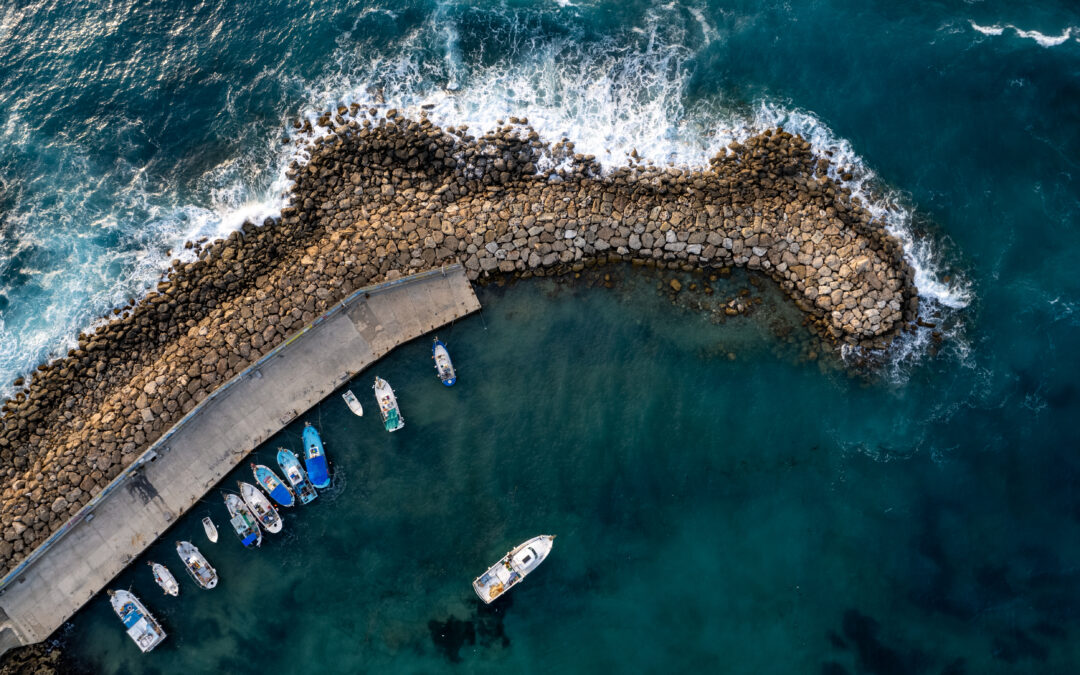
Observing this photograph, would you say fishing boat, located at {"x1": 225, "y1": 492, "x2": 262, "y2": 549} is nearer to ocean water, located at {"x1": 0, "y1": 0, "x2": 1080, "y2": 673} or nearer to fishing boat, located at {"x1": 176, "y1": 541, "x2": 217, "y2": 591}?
ocean water, located at {"x1": 0, "y1": 0, "x2": 1080, "y2": 673}

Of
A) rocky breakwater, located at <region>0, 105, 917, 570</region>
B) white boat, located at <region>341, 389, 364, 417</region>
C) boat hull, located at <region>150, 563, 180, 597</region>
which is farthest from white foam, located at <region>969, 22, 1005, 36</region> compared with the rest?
boat hull, located at <region>150, 563, 180, 597</region>

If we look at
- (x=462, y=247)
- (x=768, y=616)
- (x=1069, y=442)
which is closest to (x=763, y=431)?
(x=768, y=616)

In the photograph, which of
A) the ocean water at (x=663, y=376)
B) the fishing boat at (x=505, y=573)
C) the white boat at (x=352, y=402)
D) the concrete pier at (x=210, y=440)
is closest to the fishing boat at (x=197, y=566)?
the ocean water at (x=663, y=376)

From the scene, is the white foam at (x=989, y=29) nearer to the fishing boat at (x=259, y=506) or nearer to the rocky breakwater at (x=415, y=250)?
the rocky breakwater at (x=415, y=250)

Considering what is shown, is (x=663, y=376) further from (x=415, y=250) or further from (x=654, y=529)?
(x=415, y=250)

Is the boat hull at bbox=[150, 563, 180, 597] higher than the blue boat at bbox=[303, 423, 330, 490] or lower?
lower

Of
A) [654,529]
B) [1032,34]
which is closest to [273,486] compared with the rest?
[654,529]

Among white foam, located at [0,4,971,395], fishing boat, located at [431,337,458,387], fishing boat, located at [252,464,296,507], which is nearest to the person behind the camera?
fishing boat, located at [252,464,296,507]
